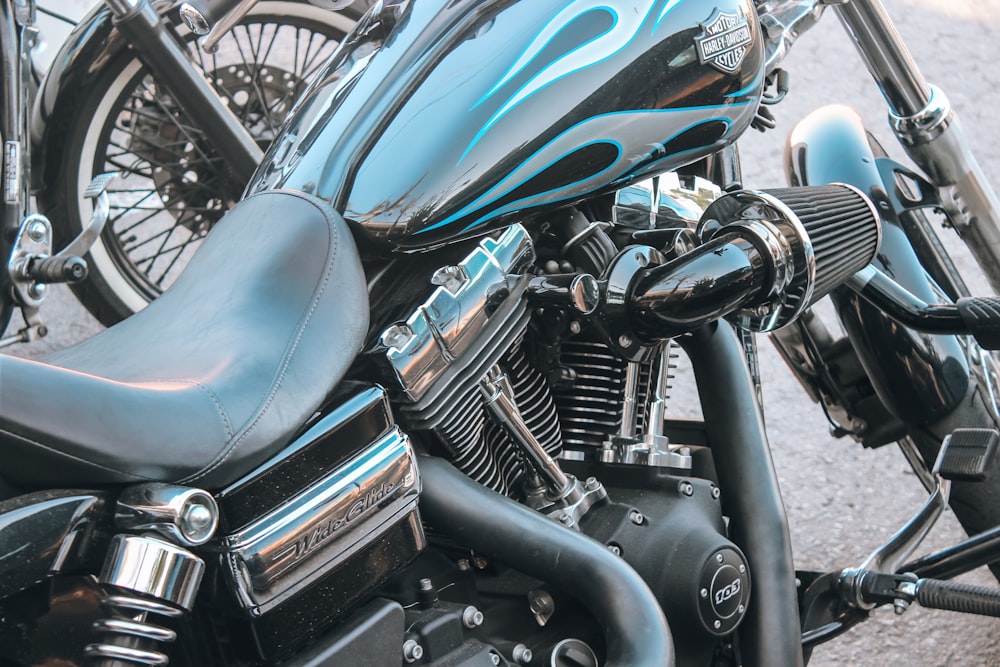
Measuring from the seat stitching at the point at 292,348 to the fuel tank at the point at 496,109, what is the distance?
3 centimetres

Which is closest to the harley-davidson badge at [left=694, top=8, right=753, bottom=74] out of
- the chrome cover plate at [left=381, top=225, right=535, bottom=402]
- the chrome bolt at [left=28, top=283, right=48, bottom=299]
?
the chrome cover plate at [left=381, top=225, right=535, bottom=402]

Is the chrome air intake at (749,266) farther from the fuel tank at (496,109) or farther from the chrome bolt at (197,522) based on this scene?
the chrome bolt at (197,522)

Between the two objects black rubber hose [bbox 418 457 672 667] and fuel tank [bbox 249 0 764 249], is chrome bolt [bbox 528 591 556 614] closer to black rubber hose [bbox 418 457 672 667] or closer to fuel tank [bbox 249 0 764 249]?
black rubber hose [bbox 418 457 672 667]

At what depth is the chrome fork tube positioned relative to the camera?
1.98 m

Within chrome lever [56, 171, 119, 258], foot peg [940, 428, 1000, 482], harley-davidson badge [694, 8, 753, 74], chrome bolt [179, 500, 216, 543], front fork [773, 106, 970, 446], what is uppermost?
chrome lever [56, 171, 119, 258]

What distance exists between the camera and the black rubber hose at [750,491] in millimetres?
1670

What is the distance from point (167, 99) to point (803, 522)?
6.65ft

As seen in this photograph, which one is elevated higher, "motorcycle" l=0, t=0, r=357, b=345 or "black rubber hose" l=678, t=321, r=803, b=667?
"motorcycle" l=0, t=0, r=357, b=345

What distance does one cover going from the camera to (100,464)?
3.50 feet

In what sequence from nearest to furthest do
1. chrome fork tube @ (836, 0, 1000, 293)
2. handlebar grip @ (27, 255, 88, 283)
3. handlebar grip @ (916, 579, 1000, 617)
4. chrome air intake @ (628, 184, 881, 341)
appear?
1. chrome air intake @ (628, 184, 881, 341)
2. handlebar grip @ (916, 579, 1000, 617)
3. chrome fork tube @ (836, 0, 1000, 293)
4. handlebar grip @ (27, 255, 88, 283)

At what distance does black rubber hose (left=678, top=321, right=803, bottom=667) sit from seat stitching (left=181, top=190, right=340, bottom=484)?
0.61 metres

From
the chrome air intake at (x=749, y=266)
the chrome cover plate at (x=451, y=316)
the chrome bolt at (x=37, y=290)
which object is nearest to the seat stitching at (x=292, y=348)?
the chrome cover plate at (x=451, y=316)

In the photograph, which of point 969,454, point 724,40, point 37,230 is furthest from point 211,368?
point 37,230

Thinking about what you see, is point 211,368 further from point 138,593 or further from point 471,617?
point 471,617
